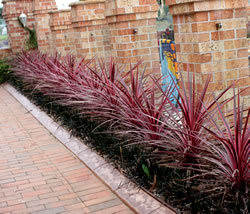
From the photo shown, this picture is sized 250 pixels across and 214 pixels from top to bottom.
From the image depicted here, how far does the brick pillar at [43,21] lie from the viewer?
621 inches

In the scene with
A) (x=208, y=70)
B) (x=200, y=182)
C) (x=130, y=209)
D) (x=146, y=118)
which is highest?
(x=208, y=70)

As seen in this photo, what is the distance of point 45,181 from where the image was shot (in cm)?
480

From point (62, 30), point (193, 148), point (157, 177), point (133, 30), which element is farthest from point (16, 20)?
point (193, 148)

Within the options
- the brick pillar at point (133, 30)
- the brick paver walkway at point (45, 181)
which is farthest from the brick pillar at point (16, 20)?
the brick paver walkway at point (45, 181)

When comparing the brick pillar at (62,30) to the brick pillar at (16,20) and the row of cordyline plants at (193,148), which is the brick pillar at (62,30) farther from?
the row of cordyline plants at (193,148)

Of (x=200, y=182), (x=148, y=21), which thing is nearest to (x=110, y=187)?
Result: (x=200, y=182)

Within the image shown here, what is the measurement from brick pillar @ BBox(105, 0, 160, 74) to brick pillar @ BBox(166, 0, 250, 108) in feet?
9.75

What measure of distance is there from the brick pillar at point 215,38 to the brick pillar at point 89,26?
5.75 m

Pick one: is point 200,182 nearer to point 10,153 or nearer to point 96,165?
point 96,165

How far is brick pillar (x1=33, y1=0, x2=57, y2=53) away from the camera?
51.8 feet

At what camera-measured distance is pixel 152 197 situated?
3.78m

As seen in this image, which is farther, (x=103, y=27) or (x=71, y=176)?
(x=103, y=27)

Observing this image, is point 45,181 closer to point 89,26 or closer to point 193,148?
point 193,148

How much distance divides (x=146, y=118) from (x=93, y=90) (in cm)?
160
